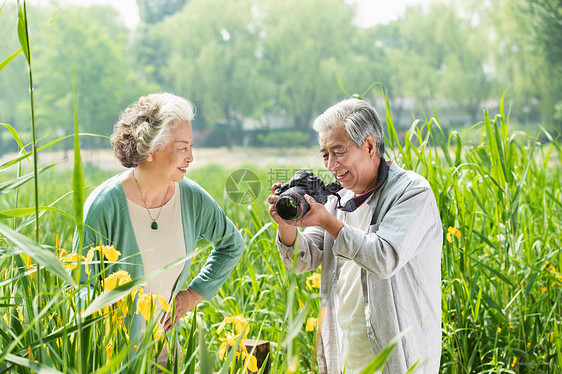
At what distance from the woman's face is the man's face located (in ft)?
1.16

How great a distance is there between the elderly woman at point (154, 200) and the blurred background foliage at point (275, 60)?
52.4 ft

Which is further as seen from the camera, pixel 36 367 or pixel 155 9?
pixel 155 9

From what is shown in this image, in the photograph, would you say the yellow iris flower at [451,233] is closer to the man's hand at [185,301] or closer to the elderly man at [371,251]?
the elderly man at [371,251]

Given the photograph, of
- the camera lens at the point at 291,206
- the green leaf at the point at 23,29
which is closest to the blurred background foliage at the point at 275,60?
the camera lens at the point at 291,206

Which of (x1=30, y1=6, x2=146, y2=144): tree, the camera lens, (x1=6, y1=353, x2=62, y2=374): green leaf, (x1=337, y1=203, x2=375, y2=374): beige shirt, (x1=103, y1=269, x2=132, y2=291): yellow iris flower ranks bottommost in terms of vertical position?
(x1=337, y1=203, x2=375, y2=374): beige shirt

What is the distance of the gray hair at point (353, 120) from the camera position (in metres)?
1.23

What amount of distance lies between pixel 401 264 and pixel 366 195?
22cm

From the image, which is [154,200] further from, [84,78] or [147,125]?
[84,78]

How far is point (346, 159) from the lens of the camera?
124cm

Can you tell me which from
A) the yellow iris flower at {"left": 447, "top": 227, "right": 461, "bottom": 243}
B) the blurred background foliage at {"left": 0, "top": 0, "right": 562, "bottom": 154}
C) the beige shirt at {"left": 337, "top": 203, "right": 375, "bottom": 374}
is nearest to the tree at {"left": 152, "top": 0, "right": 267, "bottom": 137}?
the blurred background foliage at {"left": 0, "top": 0, "right": 562, "bottom": 154}

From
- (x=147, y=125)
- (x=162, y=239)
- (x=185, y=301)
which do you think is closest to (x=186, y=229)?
(x=162, y=239)

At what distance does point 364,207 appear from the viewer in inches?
52.2

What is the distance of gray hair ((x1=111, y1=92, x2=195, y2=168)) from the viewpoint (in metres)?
1.34

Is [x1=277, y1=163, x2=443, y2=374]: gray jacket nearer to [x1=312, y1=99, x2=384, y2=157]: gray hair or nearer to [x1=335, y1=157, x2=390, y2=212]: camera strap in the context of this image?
[x1=335, y1=157, x2=390, y2=212]: camera strap
